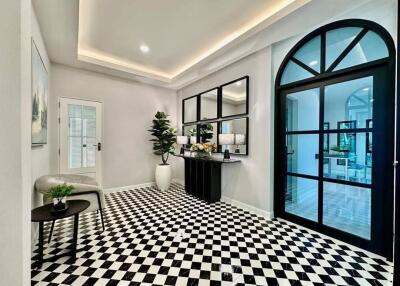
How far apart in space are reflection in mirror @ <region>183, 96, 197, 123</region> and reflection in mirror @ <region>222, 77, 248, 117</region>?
3.33 ft

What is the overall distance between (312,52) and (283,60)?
1.28ft

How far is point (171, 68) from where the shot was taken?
4.25m

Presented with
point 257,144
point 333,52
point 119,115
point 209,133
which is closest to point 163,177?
point 209,133

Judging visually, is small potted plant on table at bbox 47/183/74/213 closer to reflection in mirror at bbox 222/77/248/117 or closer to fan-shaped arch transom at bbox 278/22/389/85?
reflection in mirror at bbox 222/77/248/117

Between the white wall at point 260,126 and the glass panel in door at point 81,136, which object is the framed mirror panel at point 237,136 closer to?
the white wall at point 260,126

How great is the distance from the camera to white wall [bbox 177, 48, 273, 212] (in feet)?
9.47

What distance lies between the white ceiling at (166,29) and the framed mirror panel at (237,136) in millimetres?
1201

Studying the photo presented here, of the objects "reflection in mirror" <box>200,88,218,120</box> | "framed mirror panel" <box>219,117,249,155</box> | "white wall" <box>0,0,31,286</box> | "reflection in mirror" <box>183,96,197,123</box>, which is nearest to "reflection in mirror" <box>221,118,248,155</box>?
"framed mirror panel" <box>219,117,249,155</box>

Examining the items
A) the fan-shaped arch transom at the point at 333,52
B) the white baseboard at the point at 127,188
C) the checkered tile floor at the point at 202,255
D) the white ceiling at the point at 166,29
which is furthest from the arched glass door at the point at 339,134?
the white baseboard at the point at 127,188

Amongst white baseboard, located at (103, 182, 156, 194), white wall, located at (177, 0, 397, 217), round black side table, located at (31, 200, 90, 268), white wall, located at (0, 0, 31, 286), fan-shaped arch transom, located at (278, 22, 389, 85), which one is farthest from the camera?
white baseboard, located at (103, 182, 156, 194)

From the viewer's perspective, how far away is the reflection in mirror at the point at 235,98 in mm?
3297

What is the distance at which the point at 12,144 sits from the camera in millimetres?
885

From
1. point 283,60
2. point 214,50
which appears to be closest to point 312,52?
point 283,60

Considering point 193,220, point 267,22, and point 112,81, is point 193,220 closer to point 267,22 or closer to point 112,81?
point 267,22
